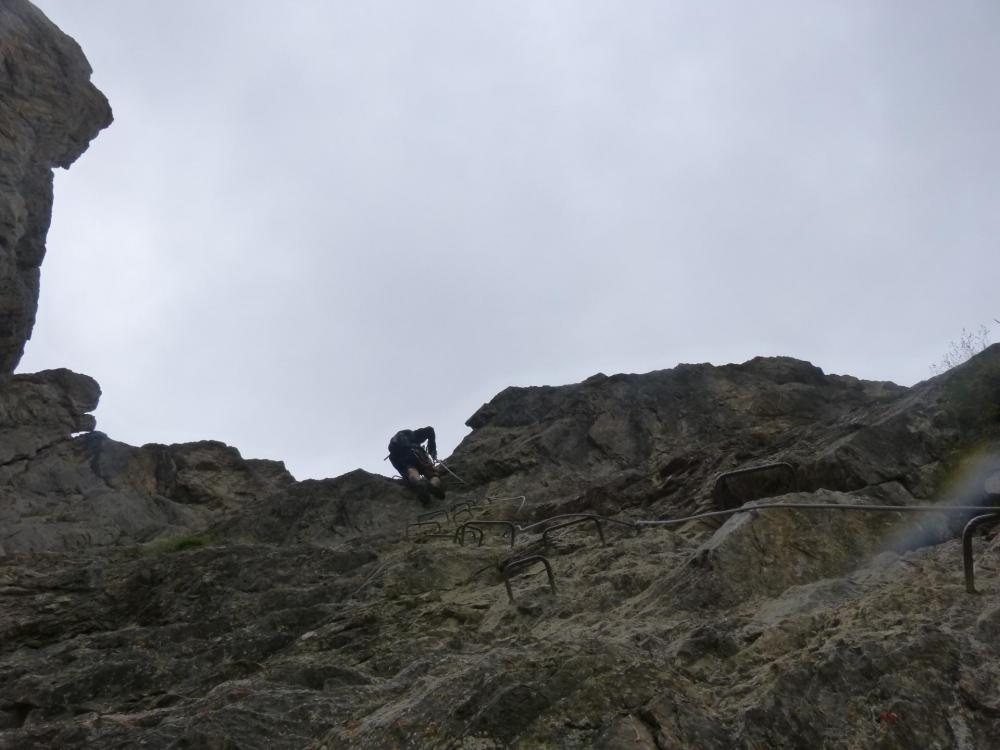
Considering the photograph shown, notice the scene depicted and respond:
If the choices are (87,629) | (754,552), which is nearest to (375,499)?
(87,629)

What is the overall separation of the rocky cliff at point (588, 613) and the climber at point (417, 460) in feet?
1.38

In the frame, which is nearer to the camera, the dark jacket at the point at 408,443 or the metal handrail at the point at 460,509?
the metal handrail at the point at 460,509

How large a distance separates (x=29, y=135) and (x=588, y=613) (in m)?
30.8

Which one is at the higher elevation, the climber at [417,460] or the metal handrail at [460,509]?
the climber at [417,460]

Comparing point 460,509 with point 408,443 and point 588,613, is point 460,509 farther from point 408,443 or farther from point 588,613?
point 588,613

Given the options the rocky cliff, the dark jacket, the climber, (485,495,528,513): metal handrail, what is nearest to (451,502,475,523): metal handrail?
the rocky cliff

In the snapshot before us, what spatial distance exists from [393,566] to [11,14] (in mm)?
29594

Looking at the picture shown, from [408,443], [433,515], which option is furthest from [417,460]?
[433,515]

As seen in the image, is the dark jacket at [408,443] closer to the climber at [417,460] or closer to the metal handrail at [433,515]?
the climber at [417,460]

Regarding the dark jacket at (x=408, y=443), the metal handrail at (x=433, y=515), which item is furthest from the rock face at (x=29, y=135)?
the metal handrail at (x=433, y=515)

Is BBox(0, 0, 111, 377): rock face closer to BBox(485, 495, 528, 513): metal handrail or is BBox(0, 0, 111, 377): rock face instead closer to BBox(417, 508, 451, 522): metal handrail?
BBox(417, 508, 451, 522): metal handrail

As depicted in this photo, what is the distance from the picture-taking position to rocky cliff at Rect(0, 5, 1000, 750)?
13.4 ft

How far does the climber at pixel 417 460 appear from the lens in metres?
18.1

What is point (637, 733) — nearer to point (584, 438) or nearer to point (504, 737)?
point (504, 737)
